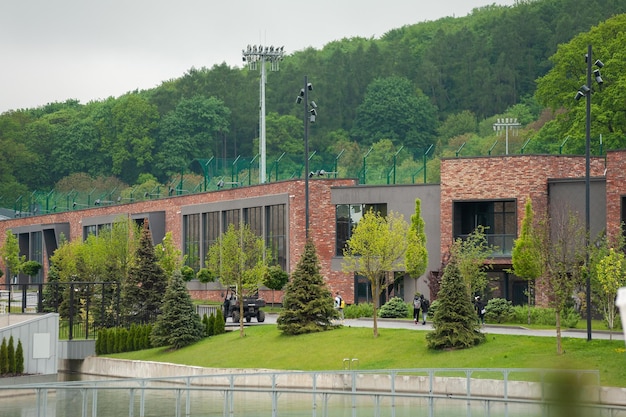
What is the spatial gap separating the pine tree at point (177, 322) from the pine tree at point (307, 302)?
476 centimetres

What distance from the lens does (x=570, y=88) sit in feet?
250

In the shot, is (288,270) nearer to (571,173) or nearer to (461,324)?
(571,173)

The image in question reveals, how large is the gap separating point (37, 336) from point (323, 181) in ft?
80.6

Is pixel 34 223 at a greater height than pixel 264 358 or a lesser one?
greater

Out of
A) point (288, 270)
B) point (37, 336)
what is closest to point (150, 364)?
point (37, 336)

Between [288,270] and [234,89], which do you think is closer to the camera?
[288,270]

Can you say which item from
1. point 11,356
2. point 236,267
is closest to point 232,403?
point 11,356

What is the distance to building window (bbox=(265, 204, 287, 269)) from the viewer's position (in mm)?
64188

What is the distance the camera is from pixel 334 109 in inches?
5536

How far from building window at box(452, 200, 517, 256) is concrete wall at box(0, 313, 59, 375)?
2314cm

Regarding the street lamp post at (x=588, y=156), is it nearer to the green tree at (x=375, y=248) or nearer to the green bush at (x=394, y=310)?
the green tree at (x=375, y=248)

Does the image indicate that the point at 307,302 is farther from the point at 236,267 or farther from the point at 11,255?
the point at 11,255

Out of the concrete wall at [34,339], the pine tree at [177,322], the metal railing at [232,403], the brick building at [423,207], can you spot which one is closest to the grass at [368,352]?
the pine tree at [177,322]

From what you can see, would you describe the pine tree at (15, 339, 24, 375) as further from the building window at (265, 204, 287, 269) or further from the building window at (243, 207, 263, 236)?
the building window at (243, 207, 263, 236)
